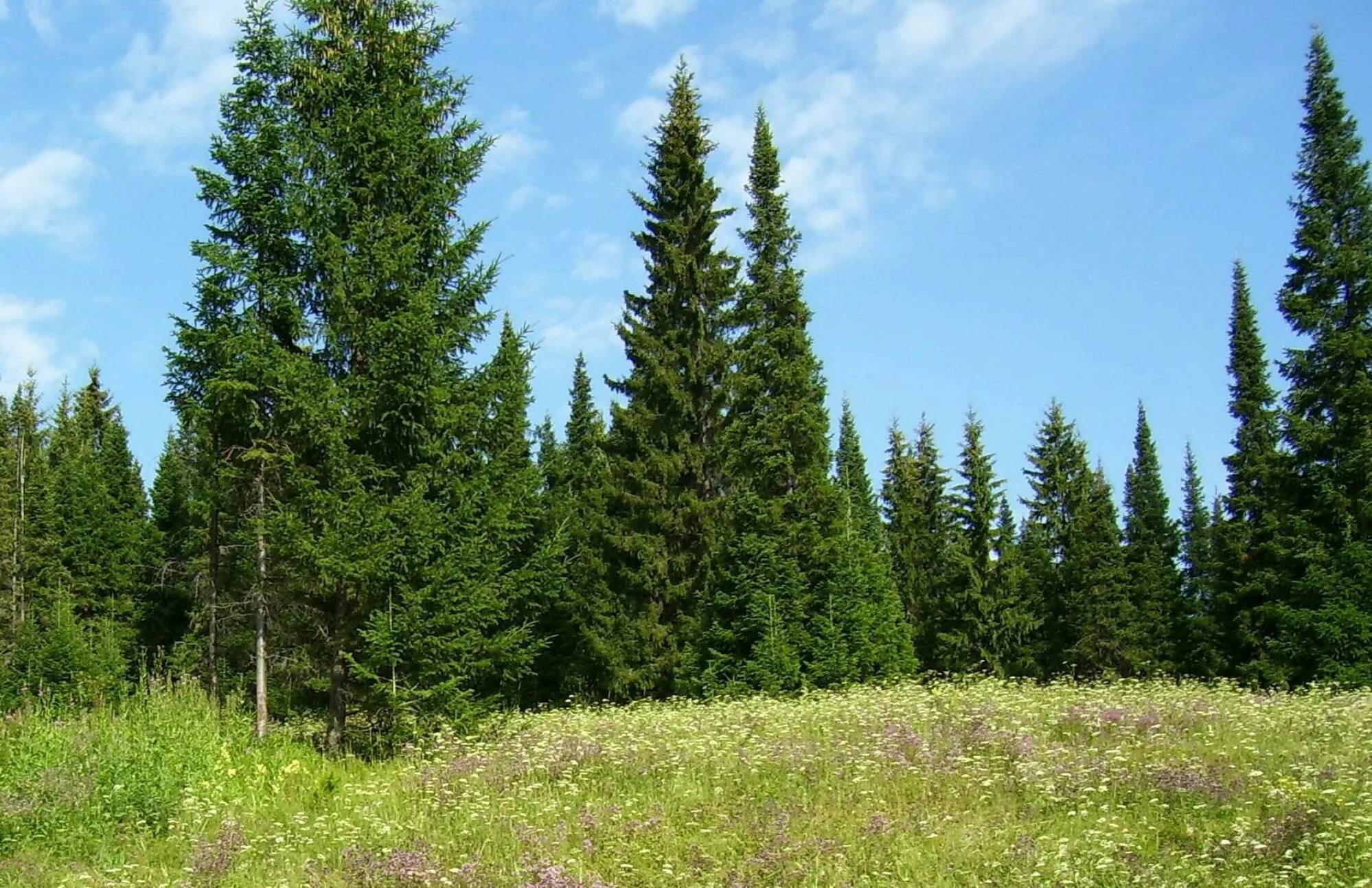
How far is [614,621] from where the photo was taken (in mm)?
27312

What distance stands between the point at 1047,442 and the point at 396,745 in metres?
36.0

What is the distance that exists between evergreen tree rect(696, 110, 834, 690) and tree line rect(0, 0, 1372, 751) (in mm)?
99

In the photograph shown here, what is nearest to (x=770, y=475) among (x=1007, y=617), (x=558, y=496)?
(x=558, y=496)

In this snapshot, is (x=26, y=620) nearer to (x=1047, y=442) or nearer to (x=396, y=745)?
(x=396, y=745)

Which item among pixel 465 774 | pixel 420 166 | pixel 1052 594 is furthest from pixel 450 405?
pixel 1052 594

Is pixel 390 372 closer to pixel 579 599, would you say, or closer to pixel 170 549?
pixel 579 599

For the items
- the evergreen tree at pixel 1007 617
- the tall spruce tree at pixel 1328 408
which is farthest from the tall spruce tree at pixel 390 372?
the evergreen tree at pixel 1007 617

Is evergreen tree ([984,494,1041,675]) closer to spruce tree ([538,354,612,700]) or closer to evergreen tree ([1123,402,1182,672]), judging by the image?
evergreen tree ([1123,402,1182,672])

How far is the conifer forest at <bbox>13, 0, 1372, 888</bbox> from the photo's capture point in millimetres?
8977

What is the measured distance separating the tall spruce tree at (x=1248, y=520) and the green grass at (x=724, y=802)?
834 inches

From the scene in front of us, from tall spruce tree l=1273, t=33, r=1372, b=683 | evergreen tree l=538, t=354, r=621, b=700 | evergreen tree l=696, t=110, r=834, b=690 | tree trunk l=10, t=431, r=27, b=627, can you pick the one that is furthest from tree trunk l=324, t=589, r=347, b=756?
tree trunk l=10, t=431, r=27, b=627

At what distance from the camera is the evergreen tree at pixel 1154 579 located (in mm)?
41188

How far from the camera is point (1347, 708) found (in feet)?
43.8

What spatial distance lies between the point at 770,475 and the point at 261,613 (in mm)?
13741
